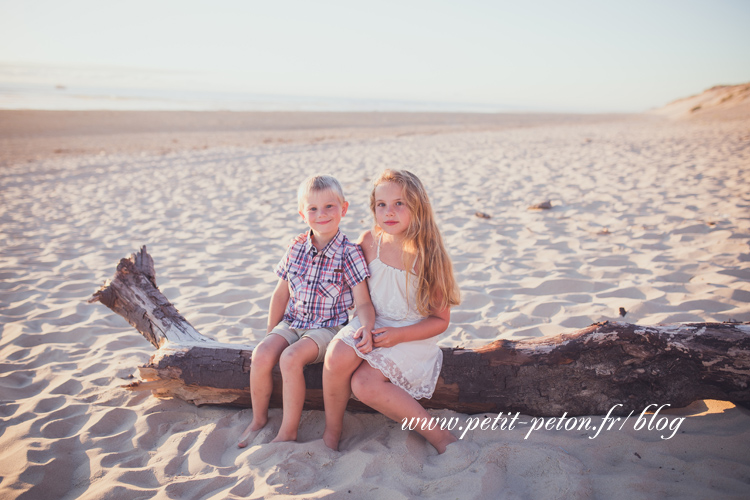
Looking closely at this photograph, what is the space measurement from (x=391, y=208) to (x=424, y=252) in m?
0.29

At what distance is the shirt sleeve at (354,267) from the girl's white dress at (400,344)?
0.06 metres

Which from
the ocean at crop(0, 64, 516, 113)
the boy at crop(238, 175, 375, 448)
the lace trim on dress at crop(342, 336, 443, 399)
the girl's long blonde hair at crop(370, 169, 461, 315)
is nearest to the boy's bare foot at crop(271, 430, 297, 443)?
the boy at crop(238, 175, 375, 448)

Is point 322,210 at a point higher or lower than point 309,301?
higher

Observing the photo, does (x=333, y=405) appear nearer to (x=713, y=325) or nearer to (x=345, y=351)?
(x=345, y=351)

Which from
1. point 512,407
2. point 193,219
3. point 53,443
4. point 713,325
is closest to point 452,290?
point 512,407

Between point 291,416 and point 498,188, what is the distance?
18.2 feet

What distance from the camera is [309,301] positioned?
2.50m

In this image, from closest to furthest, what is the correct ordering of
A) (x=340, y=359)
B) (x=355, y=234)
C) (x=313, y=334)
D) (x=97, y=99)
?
(x=340, y=359) → (x=313, y=334) → (x=355, y=234) → (x=97, y=99)

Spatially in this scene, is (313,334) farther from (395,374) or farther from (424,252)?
(424,252)

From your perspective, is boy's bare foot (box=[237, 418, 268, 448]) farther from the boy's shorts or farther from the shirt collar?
the shirt collar

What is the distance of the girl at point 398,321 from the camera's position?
2092 millimetres

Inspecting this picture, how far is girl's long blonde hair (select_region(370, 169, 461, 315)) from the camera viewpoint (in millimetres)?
2318

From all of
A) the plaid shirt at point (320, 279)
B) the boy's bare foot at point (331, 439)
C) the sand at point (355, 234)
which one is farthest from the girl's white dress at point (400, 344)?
the boy's bare foot at point (331, 439)

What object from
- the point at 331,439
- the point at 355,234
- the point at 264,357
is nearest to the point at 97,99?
the point at 355,234
